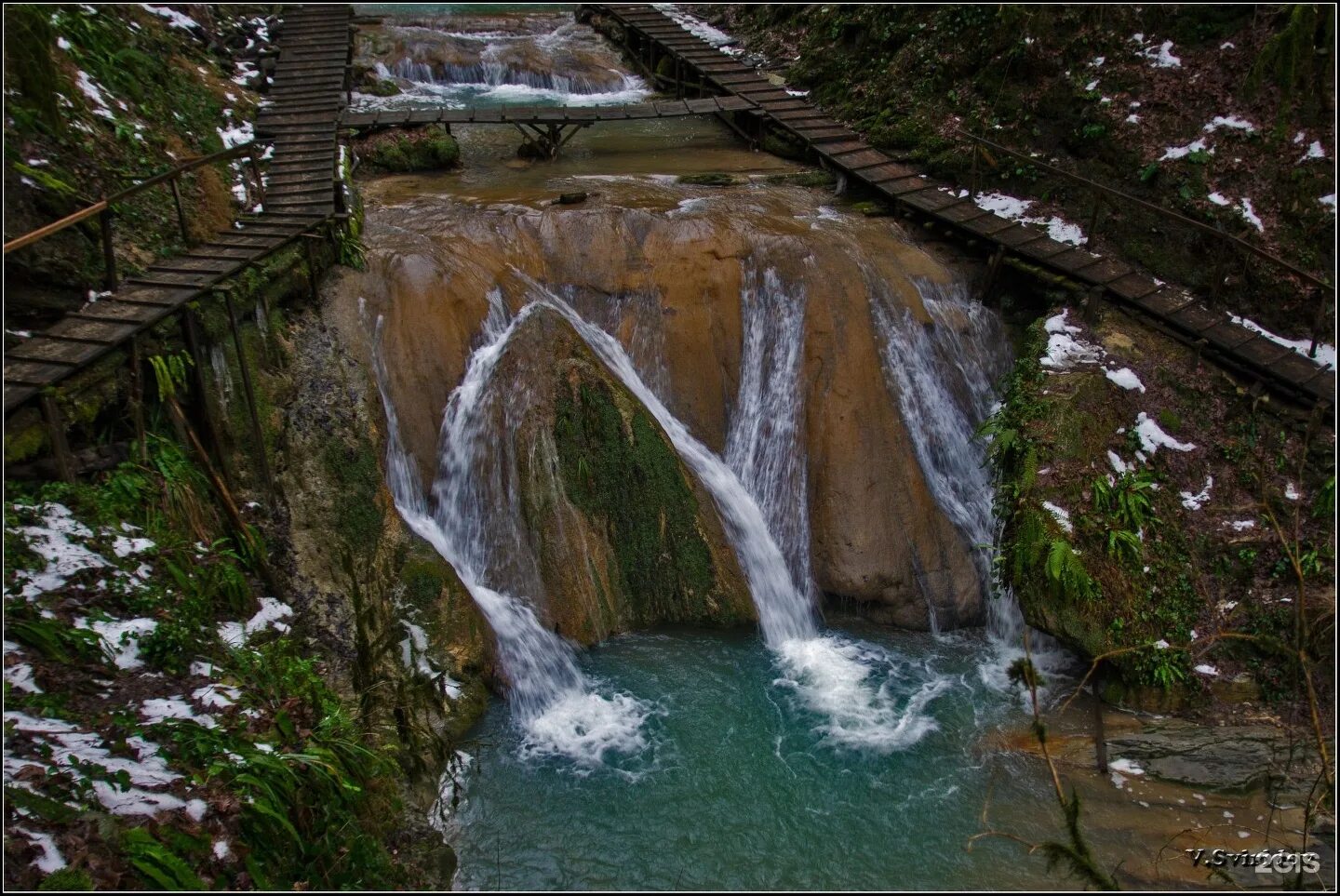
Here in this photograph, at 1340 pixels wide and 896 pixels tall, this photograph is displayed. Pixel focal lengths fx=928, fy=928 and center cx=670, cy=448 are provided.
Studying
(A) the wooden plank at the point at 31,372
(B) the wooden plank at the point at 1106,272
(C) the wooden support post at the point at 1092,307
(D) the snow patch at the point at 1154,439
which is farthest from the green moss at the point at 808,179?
(A) the wooden plank at the point at 31,372

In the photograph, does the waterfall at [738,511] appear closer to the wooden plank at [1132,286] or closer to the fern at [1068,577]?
the fern at [1068,577]

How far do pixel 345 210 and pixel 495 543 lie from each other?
448cm

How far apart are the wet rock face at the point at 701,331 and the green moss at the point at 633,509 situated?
0.17ft

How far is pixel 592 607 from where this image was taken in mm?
9992

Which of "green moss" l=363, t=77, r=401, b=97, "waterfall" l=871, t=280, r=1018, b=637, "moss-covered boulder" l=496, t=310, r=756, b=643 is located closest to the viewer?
"moss-covered boulder" l=496, t=310, r=756, b=643

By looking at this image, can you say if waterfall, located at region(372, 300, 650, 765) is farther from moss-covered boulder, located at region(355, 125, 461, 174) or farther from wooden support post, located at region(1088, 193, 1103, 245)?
wooden support post, located at region(1088, 193, 1103, 245)

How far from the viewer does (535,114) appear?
1495cm

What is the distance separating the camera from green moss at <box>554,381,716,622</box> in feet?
33.6

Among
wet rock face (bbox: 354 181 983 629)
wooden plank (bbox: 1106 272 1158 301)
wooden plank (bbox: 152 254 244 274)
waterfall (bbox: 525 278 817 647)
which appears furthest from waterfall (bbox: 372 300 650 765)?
wooden plank (bbox: 1106 272 1158 301)

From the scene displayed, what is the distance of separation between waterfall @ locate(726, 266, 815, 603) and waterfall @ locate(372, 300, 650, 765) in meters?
2.68

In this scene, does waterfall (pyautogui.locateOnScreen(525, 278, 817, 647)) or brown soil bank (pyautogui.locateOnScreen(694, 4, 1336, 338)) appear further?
brown soil bank (pyautogui.locateOnScreen(694, 4, 1336, 338))

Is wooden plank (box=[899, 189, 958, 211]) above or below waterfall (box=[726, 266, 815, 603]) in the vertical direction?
above

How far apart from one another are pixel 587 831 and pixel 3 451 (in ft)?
17.8

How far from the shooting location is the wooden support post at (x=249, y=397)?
885cm
